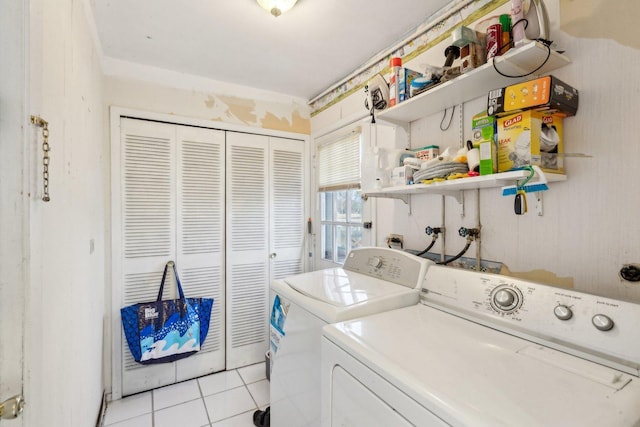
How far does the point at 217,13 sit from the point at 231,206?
1.45 meters

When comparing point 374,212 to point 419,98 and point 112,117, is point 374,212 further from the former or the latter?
point 112,117

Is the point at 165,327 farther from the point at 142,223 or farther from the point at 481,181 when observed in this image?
the point at 481,181

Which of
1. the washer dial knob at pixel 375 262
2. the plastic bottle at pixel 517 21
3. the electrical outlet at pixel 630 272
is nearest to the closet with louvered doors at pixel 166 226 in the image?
the washer dial knob at pixel 375 262

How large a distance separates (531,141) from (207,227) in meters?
2.31

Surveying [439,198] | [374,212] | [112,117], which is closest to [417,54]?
[439,198]

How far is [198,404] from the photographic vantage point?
85.4 inches

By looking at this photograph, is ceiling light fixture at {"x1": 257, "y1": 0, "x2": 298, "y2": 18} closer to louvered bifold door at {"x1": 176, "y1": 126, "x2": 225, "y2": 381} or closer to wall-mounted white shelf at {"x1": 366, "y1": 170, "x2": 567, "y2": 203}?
wall-mounted white shelf at {"x1": 366, "y1": 170, "x2": 567, "y2": 203}

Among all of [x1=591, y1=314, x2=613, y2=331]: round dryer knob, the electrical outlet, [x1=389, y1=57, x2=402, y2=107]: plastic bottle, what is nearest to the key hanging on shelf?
[x1=389, y1=57, x2=402, y2=107]: plastic bottle

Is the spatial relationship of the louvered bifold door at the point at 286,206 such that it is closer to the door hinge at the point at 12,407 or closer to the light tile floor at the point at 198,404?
the light tile floor at the point at 198,404

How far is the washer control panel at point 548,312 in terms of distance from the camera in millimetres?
809

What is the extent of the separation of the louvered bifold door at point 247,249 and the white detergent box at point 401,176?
4.90ft

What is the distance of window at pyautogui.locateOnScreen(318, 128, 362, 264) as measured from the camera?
238cm

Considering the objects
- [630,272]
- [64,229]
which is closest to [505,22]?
[630,272]

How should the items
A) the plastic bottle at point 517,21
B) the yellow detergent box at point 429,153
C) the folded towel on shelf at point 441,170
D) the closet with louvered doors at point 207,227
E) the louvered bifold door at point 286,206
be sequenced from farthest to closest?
the louvered bifold door at point 286,206 → the closet with louvered doors at point 207,227 → the yellow detergent box at point 429,153 → the folded towel on shelf at point 441,170 → the plastic bottle at point 517,21
